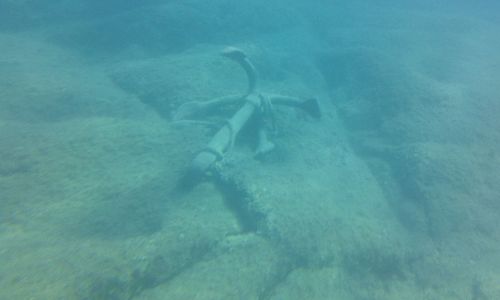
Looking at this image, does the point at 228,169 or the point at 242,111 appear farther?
the point at 242,111

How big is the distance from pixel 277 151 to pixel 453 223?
3.45 m

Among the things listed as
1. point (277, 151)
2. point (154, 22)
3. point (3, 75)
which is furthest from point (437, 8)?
point (3, 75)

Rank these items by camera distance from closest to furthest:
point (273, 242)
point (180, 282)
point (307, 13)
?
point (180, 282) < point (273, 242) < point (307, 13)

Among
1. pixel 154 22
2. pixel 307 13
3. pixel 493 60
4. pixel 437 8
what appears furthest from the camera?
pixel 437 8

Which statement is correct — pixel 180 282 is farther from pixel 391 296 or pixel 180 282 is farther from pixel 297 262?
pixel 391 296

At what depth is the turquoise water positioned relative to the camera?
4156 mm

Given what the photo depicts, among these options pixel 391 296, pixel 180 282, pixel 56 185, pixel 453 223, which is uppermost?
pixel 56 185

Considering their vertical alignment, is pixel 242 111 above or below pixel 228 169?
→ above

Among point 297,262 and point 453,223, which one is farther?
point 453,223

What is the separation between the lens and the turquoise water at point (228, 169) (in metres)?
4.16

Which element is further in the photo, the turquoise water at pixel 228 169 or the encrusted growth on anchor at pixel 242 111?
the encrusted growth on anchor at pixel 242 111

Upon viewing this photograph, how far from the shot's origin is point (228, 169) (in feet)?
A: 18.8

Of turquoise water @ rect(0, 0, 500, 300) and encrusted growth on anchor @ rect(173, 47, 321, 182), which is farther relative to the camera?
encrusted growth on anchor @ rect(173, 47, 321, 182)

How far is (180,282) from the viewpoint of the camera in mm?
3980
